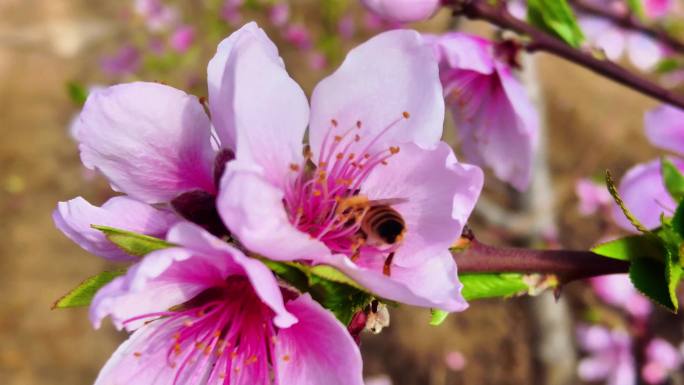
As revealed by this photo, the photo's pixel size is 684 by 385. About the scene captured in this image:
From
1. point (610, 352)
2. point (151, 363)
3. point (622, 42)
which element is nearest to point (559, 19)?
point (151, 363)

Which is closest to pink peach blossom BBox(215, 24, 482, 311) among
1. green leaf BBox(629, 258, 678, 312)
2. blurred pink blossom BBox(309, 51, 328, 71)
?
green leaf BBox(629, 258, 678, 312)

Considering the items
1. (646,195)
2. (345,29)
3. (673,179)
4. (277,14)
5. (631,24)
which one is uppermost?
(673,179)

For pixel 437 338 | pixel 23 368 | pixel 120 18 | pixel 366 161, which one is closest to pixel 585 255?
pixel 366 161

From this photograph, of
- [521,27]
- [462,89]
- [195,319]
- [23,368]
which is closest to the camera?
[195,319]

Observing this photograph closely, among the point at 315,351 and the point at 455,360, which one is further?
the point at 455,360

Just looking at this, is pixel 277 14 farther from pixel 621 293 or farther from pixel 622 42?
pixel 621 293

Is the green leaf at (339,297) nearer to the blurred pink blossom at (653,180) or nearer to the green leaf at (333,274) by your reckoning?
the green leaf at (333,274)

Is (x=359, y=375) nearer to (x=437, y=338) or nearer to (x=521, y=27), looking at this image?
(x=521, y=27)

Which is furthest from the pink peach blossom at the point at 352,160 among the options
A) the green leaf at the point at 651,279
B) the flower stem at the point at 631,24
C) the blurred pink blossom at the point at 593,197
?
the blurred pink blossom at the point at 593,197
